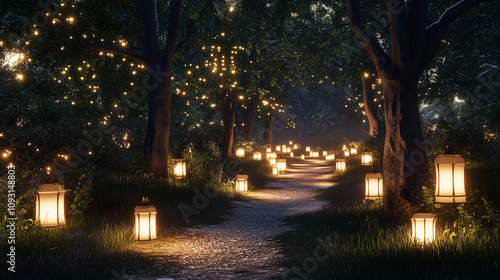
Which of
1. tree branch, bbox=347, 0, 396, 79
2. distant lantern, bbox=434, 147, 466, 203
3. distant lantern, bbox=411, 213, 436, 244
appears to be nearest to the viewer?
distant lantern, bbox=434, 147, 466, 203

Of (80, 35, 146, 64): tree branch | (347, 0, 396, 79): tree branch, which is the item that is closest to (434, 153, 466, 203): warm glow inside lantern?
(347, 0, 396, 79): tree branch

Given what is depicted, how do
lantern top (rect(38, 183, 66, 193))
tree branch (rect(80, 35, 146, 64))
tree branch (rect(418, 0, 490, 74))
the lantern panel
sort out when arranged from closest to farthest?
lantern top (rect(38, 183, 66, 193))
the lantern panel
tree branch (rect(418, 0, 490, 74))
tree branch (rect(80, 35, 146, 64))

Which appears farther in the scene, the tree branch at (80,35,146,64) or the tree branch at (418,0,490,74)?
the tree branch at (80,35,146,64)

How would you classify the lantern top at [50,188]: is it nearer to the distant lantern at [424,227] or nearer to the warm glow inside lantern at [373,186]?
the distant lantern at [424,227]

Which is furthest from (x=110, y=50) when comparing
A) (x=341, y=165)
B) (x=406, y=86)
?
(x=341, y=165)

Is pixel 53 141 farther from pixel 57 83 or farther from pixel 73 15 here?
pixel 57 83

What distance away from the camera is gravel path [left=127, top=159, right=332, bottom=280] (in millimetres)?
7719

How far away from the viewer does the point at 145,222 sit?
965 cm

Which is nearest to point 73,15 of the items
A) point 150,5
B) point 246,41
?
point 150,5

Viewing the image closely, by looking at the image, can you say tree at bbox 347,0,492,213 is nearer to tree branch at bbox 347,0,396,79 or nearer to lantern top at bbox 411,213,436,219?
tree branch at bbox 347,0,396,79

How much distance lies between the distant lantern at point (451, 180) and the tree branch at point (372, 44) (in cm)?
403

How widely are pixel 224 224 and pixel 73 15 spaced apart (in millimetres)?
7914

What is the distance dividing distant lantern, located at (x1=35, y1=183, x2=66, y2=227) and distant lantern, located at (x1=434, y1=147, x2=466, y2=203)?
6.64 m

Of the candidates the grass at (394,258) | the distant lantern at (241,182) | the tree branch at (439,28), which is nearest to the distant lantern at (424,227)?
the grass at (394,258)
